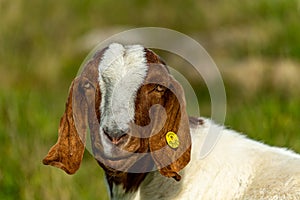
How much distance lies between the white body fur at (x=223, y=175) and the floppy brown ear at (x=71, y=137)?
0.31 metres

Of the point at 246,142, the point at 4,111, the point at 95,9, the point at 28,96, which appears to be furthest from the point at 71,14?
the point at 246,142

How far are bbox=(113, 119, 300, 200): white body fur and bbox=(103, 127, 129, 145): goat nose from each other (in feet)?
1.85

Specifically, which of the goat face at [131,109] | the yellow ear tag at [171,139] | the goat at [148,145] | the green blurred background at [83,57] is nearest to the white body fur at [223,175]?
the goat at [148,145]

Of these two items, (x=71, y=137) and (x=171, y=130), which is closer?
(x=171, y=130)

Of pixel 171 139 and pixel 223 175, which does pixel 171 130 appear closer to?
pixel 171 139

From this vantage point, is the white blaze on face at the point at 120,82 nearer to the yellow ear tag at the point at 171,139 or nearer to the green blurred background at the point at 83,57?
the yellow ear tag at the point at 171,139

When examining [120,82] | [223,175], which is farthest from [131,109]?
[223,175]

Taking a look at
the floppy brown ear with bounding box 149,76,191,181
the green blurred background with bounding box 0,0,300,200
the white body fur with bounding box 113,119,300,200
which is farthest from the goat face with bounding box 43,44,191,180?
the green blurred background with bounding box 0,0,300,200

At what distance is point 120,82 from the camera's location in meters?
4.52

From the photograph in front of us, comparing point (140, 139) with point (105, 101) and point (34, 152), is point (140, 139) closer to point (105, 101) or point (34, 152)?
point (105, 101)

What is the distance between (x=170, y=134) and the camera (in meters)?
4.58

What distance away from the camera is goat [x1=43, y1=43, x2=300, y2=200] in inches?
177

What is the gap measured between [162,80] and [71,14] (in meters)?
12.9

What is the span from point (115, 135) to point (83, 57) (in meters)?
11.8
